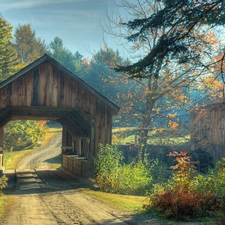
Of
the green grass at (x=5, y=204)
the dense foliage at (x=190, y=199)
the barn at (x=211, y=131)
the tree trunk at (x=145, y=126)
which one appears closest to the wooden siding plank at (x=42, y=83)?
the green grass at (x=5, y=204)

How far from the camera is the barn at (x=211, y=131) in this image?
2916 cm

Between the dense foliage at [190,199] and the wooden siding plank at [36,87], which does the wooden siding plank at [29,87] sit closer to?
the wooden siding plank at [36,87]

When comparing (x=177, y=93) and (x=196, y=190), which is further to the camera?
(x=177, y=93)

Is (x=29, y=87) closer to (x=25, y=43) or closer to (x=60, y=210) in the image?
(x=60, y=210)

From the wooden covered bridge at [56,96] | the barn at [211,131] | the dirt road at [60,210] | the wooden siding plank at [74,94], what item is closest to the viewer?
the dirt road at [60,210]

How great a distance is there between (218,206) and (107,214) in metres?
2.94

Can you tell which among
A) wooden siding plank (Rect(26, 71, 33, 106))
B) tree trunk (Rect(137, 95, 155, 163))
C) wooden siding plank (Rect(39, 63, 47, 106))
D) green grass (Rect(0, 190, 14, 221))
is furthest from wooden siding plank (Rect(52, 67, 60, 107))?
tree trunk (Rect(137, 95, 155, 163))

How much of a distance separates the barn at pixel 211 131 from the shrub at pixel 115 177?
12.7 meters

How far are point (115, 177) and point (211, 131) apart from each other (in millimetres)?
17667

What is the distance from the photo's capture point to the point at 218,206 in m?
9.38

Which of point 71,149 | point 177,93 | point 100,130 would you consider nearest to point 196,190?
point 100,130

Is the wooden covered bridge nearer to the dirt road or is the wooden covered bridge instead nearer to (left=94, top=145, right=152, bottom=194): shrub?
(left=94, top=145, right=152, bottom=194): shrub

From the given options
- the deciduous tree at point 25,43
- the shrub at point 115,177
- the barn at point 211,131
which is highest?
the deciduous tree at point 25,43

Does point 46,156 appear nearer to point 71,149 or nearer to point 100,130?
point 71,149
